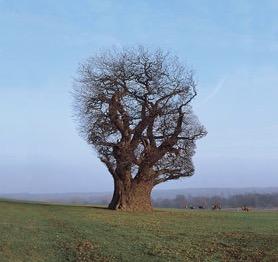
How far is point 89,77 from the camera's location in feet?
156

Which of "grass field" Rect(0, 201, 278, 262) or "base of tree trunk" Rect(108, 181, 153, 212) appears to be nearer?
"grass field" Rect(0, 201, 278, 262)

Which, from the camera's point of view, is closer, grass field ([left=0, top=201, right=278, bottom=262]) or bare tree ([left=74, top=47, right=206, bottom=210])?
grass field ([left=0, top=201, right=278, bottom=262])

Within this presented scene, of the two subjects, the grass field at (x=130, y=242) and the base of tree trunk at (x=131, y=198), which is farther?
the base of tree trunk at (x=131, y=198)

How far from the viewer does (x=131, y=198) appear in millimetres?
46469

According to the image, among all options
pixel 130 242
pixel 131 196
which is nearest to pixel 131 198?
pixel 131 196

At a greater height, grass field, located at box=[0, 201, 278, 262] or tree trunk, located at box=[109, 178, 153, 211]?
tree trunk, located at box=[109, 178, 153, 211]

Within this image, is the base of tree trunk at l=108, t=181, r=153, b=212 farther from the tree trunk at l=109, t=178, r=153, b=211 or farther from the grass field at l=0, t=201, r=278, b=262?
the grass field at l=0, t=201, r=278, b=262

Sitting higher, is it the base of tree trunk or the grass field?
the base of tree trunk

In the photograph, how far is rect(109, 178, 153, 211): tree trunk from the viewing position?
46406mm

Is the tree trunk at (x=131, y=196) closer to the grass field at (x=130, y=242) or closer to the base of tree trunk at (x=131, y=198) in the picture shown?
the base of tree trunk at (x=131, y=198)

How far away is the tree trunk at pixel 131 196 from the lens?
152 feet

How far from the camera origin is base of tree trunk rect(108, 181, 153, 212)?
152 ft

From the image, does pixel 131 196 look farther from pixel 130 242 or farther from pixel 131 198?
pixel 130 242

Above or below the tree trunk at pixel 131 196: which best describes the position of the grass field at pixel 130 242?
below
